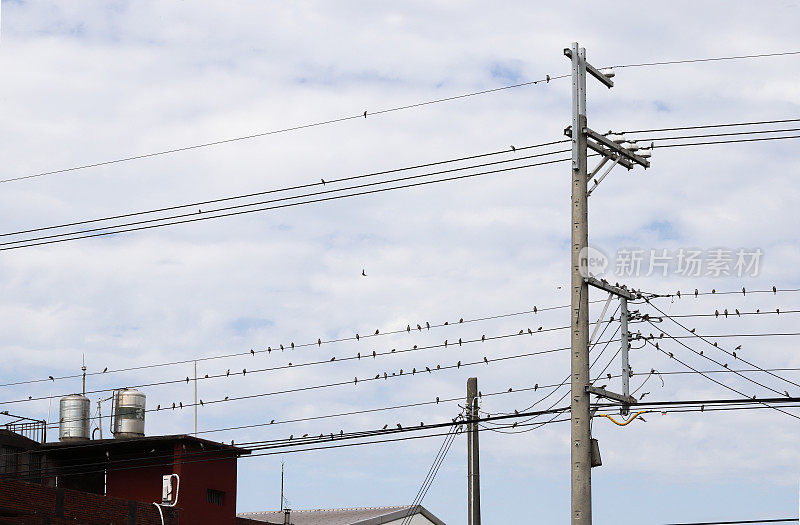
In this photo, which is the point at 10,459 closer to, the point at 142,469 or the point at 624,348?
the point at 142,469

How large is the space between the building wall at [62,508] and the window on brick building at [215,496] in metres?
3.64

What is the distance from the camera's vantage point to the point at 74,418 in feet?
146

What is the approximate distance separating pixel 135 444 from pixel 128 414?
2237 millimetres

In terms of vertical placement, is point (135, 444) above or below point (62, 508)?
above

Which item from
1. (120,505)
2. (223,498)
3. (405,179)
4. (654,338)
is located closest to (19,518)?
(120,505)

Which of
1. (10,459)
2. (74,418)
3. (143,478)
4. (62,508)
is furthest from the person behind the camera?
(74,418)

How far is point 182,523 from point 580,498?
2445 centimetres

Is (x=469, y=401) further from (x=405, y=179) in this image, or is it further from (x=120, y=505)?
(x=120, y=505)

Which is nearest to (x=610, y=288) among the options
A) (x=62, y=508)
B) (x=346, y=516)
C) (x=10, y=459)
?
(x=62, y=508)

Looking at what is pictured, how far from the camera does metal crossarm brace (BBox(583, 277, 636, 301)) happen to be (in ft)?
64.2

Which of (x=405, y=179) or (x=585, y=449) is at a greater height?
(x=405, y=179)

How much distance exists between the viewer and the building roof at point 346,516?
5000 cm

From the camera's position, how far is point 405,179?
2464cm

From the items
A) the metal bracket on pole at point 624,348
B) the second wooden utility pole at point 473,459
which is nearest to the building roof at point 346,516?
the second wooden utility pole at point 473,459
